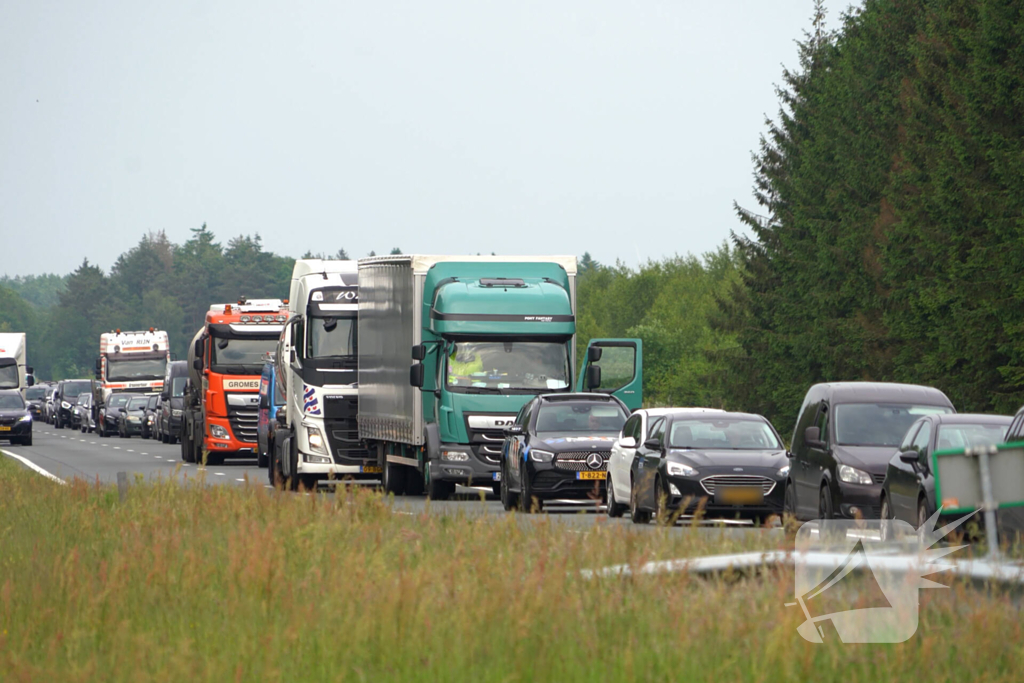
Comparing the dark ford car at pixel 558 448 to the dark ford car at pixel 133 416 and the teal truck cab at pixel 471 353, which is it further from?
the dark ford car at pixel 133 416

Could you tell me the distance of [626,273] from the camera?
171m

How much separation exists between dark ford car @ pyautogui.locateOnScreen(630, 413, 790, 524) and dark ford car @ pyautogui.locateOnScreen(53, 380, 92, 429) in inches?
2897

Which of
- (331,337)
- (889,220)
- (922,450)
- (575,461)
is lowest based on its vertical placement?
(575,461)

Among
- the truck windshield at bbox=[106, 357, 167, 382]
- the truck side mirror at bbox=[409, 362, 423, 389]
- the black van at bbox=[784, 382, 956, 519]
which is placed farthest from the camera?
the truck windshield at bbox=[106, 357, 167, 382]

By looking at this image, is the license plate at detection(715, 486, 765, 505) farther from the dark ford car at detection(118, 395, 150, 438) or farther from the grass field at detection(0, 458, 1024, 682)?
the dark ford car at detection(118, 395, 150, 438)

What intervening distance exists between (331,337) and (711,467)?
10.8m

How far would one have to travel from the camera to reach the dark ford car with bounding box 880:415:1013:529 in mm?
15906

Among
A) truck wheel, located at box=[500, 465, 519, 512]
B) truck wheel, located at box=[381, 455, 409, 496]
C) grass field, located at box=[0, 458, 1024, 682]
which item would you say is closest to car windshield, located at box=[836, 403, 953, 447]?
truck wheel, located at box=[500, 465, 519, 512]

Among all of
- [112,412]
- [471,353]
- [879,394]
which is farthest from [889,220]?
[112,412]

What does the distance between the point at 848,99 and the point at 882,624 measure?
2030 inches

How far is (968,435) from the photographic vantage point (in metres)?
16.5

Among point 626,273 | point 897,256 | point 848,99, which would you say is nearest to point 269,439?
point 897,256

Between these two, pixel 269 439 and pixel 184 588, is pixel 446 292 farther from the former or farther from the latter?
pixel 184 588

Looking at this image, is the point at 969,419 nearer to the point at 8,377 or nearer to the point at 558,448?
the point at 558,448
